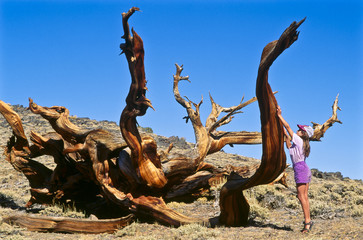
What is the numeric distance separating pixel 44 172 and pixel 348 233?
745cm

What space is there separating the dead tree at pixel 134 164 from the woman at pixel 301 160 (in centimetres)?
23

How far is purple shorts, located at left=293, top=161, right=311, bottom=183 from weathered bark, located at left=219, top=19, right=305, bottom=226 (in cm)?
26

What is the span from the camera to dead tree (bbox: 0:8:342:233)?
726 cm

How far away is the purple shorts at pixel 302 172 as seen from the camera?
23.1ft

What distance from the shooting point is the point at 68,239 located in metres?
8.01

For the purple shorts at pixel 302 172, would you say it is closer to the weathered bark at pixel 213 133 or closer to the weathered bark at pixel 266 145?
the weathered bark at pixel 266 145

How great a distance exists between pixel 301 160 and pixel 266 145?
68 cm

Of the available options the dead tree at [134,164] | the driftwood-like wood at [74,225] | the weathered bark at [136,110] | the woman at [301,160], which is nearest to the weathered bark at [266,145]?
the dead tree at [134,164]

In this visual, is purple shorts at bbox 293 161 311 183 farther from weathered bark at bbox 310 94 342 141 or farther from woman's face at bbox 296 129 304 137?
weathered bark at bbox 310 94 342 141

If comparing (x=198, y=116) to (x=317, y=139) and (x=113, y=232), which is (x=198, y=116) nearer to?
(x=317, y=139)

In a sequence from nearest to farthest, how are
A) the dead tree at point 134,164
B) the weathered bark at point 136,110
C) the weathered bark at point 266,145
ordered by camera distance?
the weathered bark at point 266,145
the dead tree at point 134,164
the weathered bark at point 136,110

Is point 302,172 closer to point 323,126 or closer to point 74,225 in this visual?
point 74,225

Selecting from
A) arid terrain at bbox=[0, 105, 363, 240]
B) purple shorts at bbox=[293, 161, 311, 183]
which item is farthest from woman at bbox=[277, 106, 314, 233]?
arid terrain at bbox=[0, 105, 363, 240]

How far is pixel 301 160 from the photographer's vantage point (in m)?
7.13
